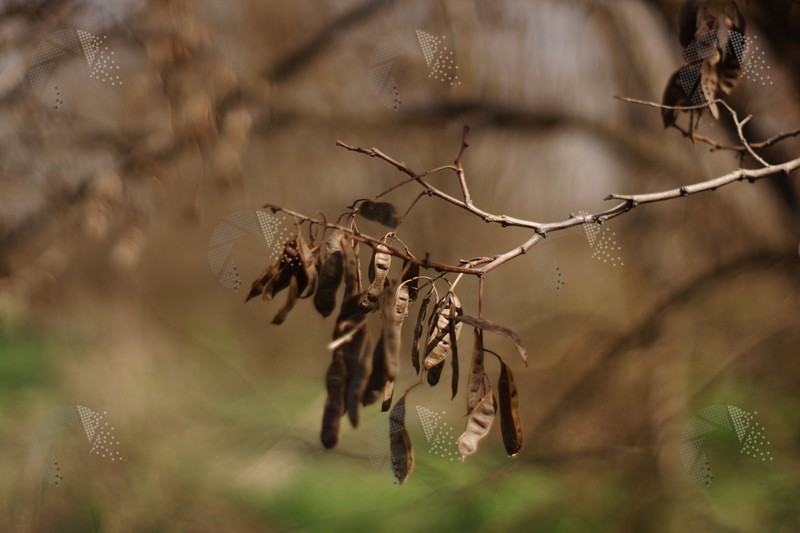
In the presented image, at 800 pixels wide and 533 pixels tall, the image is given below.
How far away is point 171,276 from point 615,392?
0.96 meters

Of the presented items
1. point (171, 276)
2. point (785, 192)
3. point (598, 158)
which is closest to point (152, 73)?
point (171, 276)

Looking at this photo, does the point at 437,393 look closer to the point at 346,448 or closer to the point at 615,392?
the point at 346,448

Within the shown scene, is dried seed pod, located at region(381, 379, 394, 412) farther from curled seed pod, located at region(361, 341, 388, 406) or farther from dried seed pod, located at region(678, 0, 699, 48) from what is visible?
dried seed pod, located at region(678, 0, 699, 48)

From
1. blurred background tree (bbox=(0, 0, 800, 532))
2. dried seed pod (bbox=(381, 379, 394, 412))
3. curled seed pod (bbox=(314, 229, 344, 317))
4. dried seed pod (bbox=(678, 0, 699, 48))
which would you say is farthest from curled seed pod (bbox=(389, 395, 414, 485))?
blurred background tree (bbox=(0, 0, 800, 532))

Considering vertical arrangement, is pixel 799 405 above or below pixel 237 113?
below

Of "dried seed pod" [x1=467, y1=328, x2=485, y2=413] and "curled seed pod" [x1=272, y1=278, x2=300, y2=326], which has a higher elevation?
"curled seed pod" [x1=272, y1=278, x2=300, y2=326]

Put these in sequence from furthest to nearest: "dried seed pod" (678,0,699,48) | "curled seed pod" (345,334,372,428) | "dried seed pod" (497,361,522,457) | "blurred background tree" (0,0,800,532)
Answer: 1. "blurred background tree" (0,0,800,532)
2. "dried seed pod" (678,0,699,48)
3. "dried seed pod" (497,361,522,457)
4. "curled seed pod" (345,334,372,428)

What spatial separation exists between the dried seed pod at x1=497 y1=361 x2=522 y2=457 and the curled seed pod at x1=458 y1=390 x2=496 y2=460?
0.5 inches

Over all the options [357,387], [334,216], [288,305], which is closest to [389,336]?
[357,387]

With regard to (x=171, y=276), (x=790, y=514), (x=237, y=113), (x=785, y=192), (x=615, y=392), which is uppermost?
(x=237, y=113)

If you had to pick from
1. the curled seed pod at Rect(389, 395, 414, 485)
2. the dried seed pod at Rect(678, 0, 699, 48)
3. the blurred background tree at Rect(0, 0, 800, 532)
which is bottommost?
the blurred background tree at Rect(0, 0, 800, 532)

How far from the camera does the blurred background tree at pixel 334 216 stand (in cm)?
154

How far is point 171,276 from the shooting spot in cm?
158

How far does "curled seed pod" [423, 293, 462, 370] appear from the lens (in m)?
0.74
